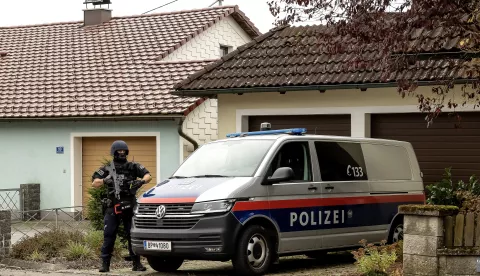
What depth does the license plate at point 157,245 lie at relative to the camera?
13060 mm

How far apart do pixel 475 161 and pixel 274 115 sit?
4.18 meters

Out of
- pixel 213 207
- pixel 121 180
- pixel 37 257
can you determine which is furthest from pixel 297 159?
pixel 37 257

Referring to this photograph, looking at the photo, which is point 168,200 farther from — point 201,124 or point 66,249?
point 201,124

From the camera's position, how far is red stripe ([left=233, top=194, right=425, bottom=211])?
1313 cm

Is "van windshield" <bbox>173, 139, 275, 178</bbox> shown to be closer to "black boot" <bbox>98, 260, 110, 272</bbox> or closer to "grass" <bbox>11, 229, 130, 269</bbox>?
"black boot" <bbox>98, 260, 110, 272</bbox>

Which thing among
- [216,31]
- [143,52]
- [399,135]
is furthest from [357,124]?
[216,31]

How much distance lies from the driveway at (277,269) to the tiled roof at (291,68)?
4.14m

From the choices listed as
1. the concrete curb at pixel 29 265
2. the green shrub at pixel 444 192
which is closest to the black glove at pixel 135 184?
the concrete curb at pixel 29 265

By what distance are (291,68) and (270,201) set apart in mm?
6883

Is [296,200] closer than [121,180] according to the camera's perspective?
Yes

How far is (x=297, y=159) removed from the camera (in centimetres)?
1427

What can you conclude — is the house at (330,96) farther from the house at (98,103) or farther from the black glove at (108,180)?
the black glove at (108,180)

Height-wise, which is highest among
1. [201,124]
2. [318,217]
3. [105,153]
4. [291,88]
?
[291,88]

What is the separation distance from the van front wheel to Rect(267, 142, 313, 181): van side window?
3.59 feet
